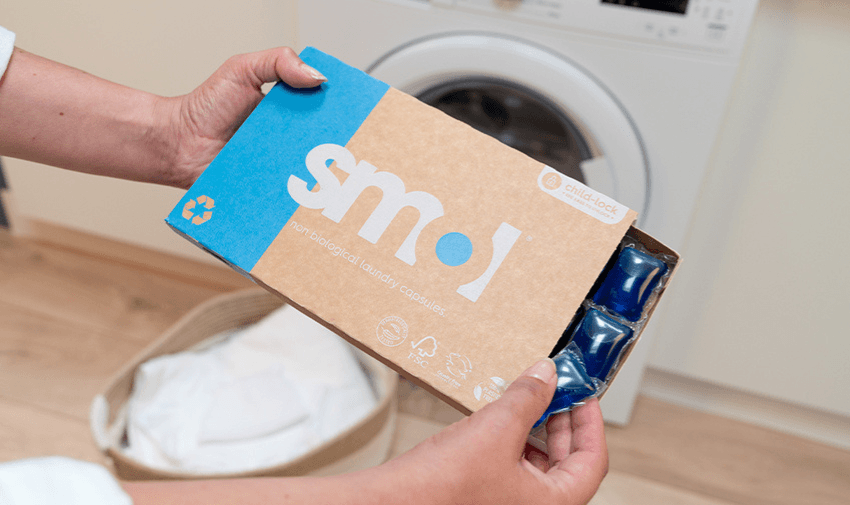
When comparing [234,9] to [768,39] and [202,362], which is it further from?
[768,39]

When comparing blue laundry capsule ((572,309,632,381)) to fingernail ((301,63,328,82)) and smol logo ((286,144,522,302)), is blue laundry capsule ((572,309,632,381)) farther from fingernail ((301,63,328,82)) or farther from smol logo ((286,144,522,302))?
fingernail ((301,63,328,82))

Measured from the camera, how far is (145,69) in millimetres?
1108

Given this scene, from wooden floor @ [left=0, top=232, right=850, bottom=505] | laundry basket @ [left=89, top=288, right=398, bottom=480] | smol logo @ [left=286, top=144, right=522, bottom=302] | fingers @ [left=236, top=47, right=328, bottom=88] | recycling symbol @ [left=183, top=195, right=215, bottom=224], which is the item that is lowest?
wooden floor @ [left=0, top=232, right=850, bottom=505]

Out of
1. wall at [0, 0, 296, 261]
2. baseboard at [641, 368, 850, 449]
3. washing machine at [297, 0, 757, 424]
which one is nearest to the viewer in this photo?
washing machine at [297, 0, 757, 424]

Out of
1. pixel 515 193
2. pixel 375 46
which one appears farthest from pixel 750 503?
pixel 375 46

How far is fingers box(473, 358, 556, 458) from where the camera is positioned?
44 centimetres

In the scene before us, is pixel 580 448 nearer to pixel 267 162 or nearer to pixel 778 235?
pixel 267 162

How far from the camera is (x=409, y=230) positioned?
532 millimetres

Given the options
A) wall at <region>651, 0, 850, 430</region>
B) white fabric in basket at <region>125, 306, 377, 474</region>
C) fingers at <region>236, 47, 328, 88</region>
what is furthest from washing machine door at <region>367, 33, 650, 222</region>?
white fabric in basket at <region>125, 306, 377, 474</region>

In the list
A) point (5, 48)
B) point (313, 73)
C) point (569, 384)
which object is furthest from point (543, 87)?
point (5, 48)

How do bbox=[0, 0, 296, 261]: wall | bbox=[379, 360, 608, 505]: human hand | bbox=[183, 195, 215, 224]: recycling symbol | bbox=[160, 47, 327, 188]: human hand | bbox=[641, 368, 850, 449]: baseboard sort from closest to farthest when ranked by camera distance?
bbox=[379, 360, 608, 505]: human hand, bbox=[183, 195, 215, 224]: recycling symbol, bbox=[160, 47, 327, 188]: human hand, bbox=[0, 0, 296, 261]: wall, bbox=[641, 368, 850, 449]: baseboard

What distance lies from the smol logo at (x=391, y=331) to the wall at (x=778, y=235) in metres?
0.63

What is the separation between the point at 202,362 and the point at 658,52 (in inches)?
36.1

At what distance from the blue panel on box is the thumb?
0.81 feet
